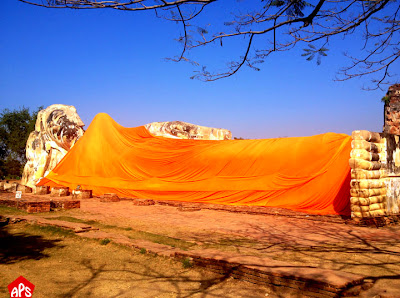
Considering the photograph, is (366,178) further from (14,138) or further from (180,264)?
(14,138)

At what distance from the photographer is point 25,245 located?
617 centimetres

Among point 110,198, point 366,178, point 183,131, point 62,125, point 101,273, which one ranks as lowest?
point 101,273

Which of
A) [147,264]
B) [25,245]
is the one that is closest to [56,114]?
[25,245]

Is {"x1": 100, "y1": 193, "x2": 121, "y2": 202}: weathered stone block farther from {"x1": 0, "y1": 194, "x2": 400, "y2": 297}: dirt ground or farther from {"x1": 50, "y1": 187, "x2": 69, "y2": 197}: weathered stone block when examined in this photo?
{"x1": 0, "y1": 194, "x2": 400, "y2": 297}: dirt ground

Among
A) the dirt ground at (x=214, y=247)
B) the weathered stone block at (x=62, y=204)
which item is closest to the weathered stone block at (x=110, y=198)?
the weathered stone block at (x=62, y=204)

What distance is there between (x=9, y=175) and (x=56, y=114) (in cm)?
1129

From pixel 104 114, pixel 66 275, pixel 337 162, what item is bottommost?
pixel 66 275

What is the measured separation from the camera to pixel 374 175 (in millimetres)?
8609

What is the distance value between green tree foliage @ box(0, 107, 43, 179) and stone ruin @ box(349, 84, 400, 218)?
2548cm

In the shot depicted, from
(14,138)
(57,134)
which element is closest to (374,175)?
(57,134)

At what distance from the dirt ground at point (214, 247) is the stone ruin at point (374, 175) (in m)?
0.64

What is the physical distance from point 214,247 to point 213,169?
25.1 ft

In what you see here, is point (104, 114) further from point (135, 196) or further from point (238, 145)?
point (238, 145)

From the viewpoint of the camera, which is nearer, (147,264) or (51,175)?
(147,264)
